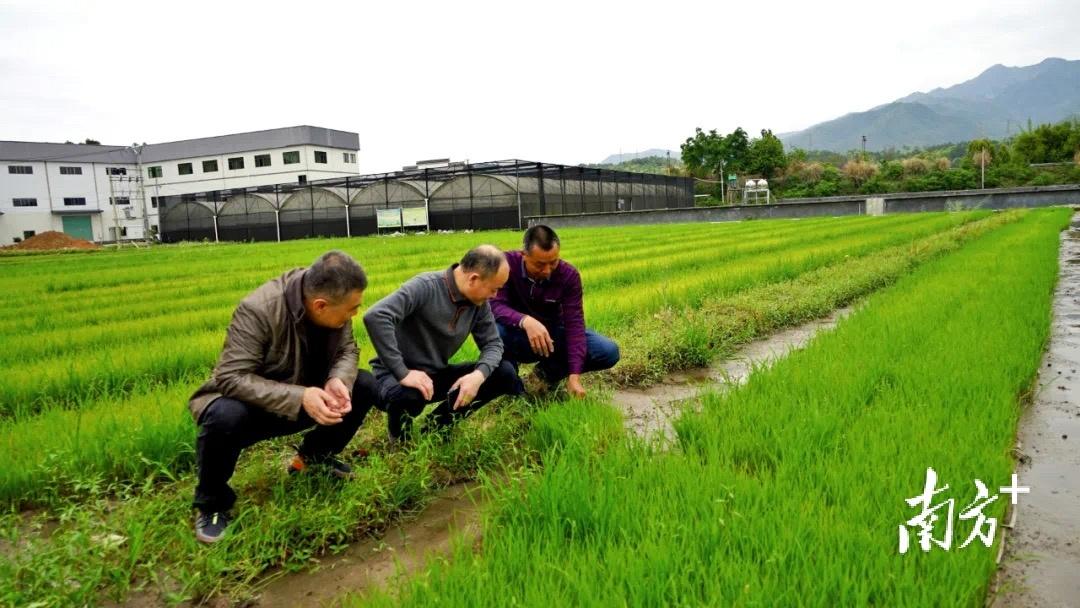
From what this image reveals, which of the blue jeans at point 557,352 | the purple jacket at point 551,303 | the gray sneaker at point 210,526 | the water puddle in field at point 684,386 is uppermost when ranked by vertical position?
the purple jacket at point 551,303

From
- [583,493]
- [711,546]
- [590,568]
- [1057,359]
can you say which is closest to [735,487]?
[711,546]

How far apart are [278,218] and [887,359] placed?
3706 cm

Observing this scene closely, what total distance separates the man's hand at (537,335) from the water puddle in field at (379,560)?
43.2 inches

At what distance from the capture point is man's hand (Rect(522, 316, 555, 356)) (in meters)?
3.86

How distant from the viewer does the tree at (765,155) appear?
57.1 meters

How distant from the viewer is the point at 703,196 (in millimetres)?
56312

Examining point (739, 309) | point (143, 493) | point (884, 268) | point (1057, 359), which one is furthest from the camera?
point (884, 268)

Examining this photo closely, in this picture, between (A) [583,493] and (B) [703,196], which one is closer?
(A) [583,493]

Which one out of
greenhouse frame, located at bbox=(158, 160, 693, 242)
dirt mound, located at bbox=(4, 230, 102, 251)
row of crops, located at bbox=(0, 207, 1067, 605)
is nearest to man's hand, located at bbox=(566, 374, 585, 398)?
row of crops, located at bbox=(0, 207, 1067, 605)

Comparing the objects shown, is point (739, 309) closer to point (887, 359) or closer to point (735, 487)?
point (887, 359)

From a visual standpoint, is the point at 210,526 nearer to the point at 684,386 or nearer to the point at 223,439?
the point at 223,439

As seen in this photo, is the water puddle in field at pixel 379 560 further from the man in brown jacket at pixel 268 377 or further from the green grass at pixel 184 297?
the green grass at pixel 184 297

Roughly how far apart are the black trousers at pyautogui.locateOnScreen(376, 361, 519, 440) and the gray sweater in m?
0.07

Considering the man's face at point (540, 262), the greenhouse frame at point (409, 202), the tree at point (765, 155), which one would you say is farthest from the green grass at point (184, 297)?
the tree at point (765, 155)
